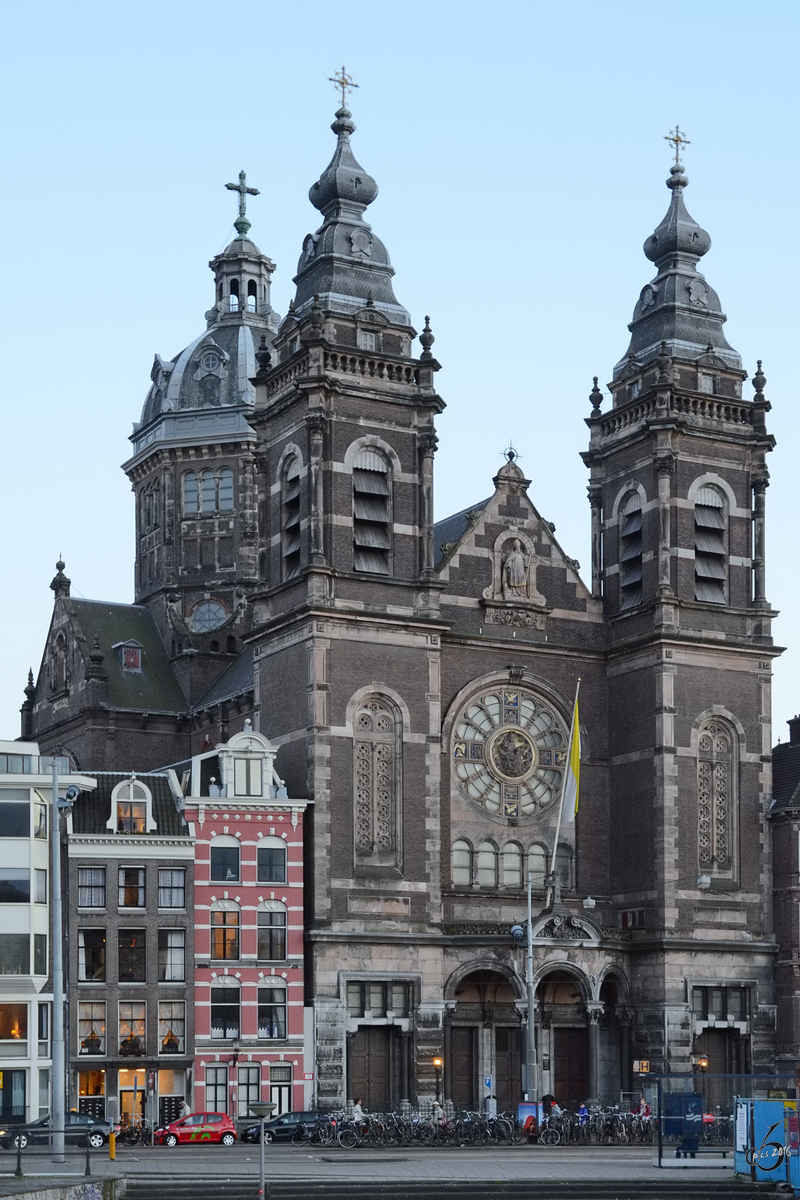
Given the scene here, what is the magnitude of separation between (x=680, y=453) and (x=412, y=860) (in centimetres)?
2029

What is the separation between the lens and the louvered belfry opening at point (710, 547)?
270 feet

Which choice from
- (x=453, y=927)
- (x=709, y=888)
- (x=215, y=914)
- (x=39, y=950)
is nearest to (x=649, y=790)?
(x=709, y=888)

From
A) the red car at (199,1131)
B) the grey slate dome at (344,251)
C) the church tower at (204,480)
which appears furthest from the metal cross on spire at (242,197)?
the red car at (199,1131)

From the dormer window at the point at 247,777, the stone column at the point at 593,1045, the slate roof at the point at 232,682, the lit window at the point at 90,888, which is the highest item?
the slate roof at the point at 232,682

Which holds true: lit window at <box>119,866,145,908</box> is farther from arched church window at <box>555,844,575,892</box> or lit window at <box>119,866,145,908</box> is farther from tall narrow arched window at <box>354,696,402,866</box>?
arched church window at <box>555,844,575,892</box>

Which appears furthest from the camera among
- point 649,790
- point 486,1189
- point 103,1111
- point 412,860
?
point 649,790

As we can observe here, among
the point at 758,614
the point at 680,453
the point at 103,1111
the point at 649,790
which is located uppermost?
the point at 680,453

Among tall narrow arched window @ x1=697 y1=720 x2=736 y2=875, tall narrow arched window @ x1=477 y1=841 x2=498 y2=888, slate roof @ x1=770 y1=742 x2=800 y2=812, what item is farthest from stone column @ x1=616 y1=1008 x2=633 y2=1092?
slate roof @ x1=770 y1=742 x2=800 y2=812

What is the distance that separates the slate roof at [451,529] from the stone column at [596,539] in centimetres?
564

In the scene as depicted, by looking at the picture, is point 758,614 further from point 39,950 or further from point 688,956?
point 39,950

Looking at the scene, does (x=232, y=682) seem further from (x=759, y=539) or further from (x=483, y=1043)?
(x=759, y=539)

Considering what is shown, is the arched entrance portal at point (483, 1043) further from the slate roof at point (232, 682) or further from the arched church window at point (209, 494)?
the arched church window at point (209, 494)

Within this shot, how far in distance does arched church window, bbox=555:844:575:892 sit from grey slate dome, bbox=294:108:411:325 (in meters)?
21.4

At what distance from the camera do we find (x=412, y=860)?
74.5m
